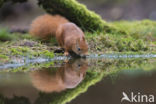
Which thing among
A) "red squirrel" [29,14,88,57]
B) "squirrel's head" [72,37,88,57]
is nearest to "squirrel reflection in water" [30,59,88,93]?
"squirrel's head" [72,37,88,57]

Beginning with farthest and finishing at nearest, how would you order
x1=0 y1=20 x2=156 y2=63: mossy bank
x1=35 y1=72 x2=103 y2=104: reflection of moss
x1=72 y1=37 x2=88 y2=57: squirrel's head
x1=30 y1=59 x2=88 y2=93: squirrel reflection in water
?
x1=72 y1=37 x2=88 y2=57: squirrel's head → x1=0 y1=20 x2=156 y2=63: mossy bank → x1=30 y1=59 x2=88 y2=93: squirrel reflection in water → x1=35 y1=72 x2=103 y2=104: reflection of moss

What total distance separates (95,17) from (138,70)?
147 inches

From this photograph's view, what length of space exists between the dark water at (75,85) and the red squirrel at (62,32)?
2.13 metres

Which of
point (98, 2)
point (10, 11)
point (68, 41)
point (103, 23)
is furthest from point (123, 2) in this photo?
point (68, 41)

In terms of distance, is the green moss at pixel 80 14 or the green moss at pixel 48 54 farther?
the green moss at pixel 80 14

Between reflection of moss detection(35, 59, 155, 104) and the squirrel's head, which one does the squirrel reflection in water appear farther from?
the squirrel's head

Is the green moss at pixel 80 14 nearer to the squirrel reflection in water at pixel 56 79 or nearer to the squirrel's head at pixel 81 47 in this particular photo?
the squirrel's head at pixel 81 47

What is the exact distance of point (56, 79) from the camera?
3.81 m

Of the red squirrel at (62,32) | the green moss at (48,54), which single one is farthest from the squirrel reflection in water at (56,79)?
the red squirrel at (62,32)

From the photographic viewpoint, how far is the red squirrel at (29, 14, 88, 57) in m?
6.86

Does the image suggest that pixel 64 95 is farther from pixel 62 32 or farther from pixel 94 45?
pixel 62 32

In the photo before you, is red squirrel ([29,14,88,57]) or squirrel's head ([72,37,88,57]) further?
red squirrel ([29,14,88,57])

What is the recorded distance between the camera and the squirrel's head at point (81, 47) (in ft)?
21.9

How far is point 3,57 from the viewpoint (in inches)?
211
